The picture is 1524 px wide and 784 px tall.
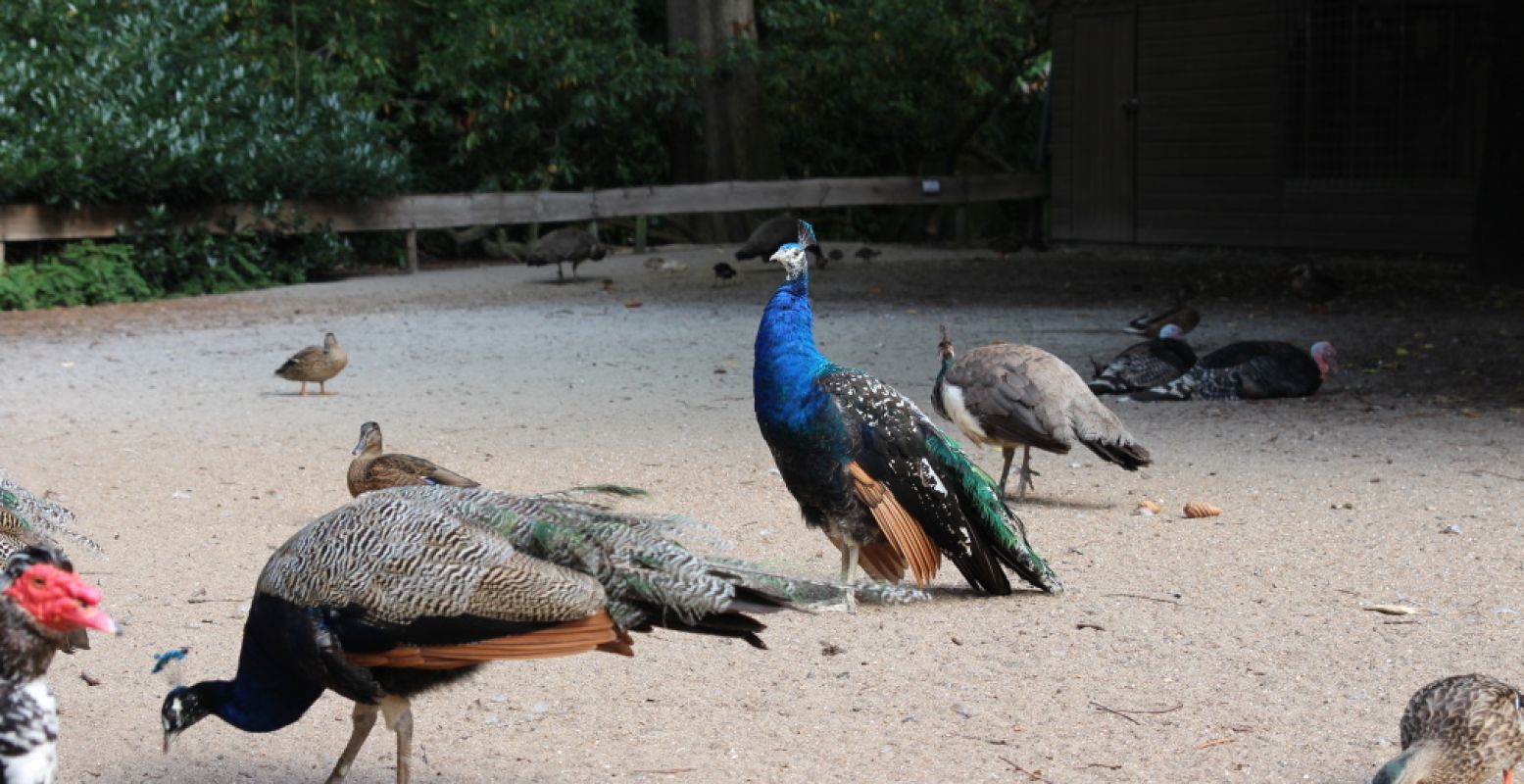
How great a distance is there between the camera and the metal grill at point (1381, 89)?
20.2 m

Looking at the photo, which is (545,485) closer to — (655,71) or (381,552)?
(381,552)

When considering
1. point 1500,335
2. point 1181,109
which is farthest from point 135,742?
point 1181,109

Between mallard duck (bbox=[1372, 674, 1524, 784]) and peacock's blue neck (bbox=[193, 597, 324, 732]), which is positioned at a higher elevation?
peacock's blue neck (bbox=[193, 597, 324, 732])

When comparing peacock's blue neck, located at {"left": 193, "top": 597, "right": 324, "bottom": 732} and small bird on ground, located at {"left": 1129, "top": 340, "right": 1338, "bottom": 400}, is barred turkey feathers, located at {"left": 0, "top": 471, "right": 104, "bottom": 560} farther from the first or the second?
small bird on ground, located at {"left": 1129, "top": 340, "right": 1338, "bottom": 400}

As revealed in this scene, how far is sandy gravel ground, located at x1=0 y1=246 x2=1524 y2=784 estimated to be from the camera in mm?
5012

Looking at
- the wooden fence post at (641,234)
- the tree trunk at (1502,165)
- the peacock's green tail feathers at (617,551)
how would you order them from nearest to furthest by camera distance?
1. the peacock's green tail feathers at (617,551)
2. the tree trunk at (1502,165)
3. the wooden fence post at (641,234)

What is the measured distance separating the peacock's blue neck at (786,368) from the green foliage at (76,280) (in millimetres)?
12853

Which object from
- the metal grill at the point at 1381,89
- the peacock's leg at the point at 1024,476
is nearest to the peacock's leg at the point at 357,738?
the peacock's leg at the point at 1024,476

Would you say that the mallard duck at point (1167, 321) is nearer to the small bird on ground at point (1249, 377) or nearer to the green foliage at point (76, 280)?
the small bird on ground at point (1249, 377)

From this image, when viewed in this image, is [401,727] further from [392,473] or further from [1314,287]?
[1314,287]

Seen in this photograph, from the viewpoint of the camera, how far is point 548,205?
866 inches

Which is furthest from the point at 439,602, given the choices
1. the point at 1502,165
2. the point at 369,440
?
the point at 1502,165

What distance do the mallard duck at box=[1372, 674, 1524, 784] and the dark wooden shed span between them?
16.9 meters

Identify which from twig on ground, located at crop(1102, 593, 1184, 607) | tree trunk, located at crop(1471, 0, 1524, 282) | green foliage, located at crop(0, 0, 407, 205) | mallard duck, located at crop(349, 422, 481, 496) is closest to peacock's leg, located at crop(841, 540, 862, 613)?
twig on ground, located at crop(1102, 593, 1184, 607)
